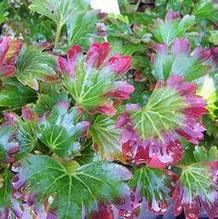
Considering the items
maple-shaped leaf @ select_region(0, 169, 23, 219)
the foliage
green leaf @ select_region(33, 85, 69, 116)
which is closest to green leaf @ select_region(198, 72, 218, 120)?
the foliage

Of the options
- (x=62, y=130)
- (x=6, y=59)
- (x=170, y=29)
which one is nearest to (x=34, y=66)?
(x=6, y=59)

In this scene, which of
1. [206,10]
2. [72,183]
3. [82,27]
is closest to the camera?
[72,183]

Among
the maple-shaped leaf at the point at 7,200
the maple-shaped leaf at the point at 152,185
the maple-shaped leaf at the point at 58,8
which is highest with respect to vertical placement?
the maple-shaped leaf at the point at 58,8

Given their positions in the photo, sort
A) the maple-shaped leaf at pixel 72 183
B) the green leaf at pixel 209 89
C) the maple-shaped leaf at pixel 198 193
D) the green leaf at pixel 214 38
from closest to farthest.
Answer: the maple-shaped leaf at pixel 72 183
the maple-shaped leaf at pixel 198 193
the green leaf at pixel 209 89
the green leaf at pixel 214 38

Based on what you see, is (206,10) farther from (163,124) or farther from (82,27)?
(163,124)

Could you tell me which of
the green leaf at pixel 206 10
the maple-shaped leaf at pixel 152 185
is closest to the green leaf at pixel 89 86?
the maple-shaped leaf at pixel 152 185

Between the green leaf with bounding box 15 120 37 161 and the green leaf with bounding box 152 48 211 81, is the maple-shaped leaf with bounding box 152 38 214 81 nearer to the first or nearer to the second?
the green leaf with bounding box 152 48 211 81

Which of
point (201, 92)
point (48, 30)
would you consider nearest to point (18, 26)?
point (48, 30)

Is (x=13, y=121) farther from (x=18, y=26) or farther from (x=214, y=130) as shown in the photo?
(x=18, y=26)

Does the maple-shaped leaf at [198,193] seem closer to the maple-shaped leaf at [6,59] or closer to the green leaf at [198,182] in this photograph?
the green leaf at [198,182]
